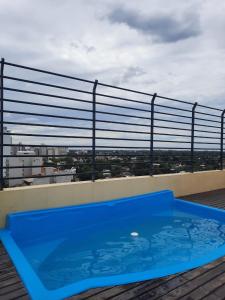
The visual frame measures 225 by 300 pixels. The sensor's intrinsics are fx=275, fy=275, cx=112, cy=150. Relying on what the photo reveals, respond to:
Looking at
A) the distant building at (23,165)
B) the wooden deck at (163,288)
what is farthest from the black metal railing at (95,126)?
the wooden deck at (163,288)

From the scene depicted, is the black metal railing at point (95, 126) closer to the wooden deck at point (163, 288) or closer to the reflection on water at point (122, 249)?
Result: the reflection on water at point (122, 249)

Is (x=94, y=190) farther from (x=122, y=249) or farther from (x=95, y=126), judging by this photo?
(x=122, y=249)

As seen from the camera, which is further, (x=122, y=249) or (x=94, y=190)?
(x=94, y=190)

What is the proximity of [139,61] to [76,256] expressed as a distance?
444cm

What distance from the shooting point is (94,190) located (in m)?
4.40

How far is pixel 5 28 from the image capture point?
166 inches

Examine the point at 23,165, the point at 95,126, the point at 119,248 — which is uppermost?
the point at 95,126

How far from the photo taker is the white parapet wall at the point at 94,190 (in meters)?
3.51

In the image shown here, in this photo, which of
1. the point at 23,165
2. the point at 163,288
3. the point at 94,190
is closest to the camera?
the point at 163,288

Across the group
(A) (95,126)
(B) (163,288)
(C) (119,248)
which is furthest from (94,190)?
(B) (163,288)

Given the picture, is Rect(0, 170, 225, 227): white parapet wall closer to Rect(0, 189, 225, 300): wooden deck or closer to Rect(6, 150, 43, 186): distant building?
Rect(6, 150, 43, 186): distant building

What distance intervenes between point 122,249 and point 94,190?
4.28ft

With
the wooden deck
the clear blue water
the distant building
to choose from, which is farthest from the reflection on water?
the distant building

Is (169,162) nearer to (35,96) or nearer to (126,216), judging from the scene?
(126,216)
